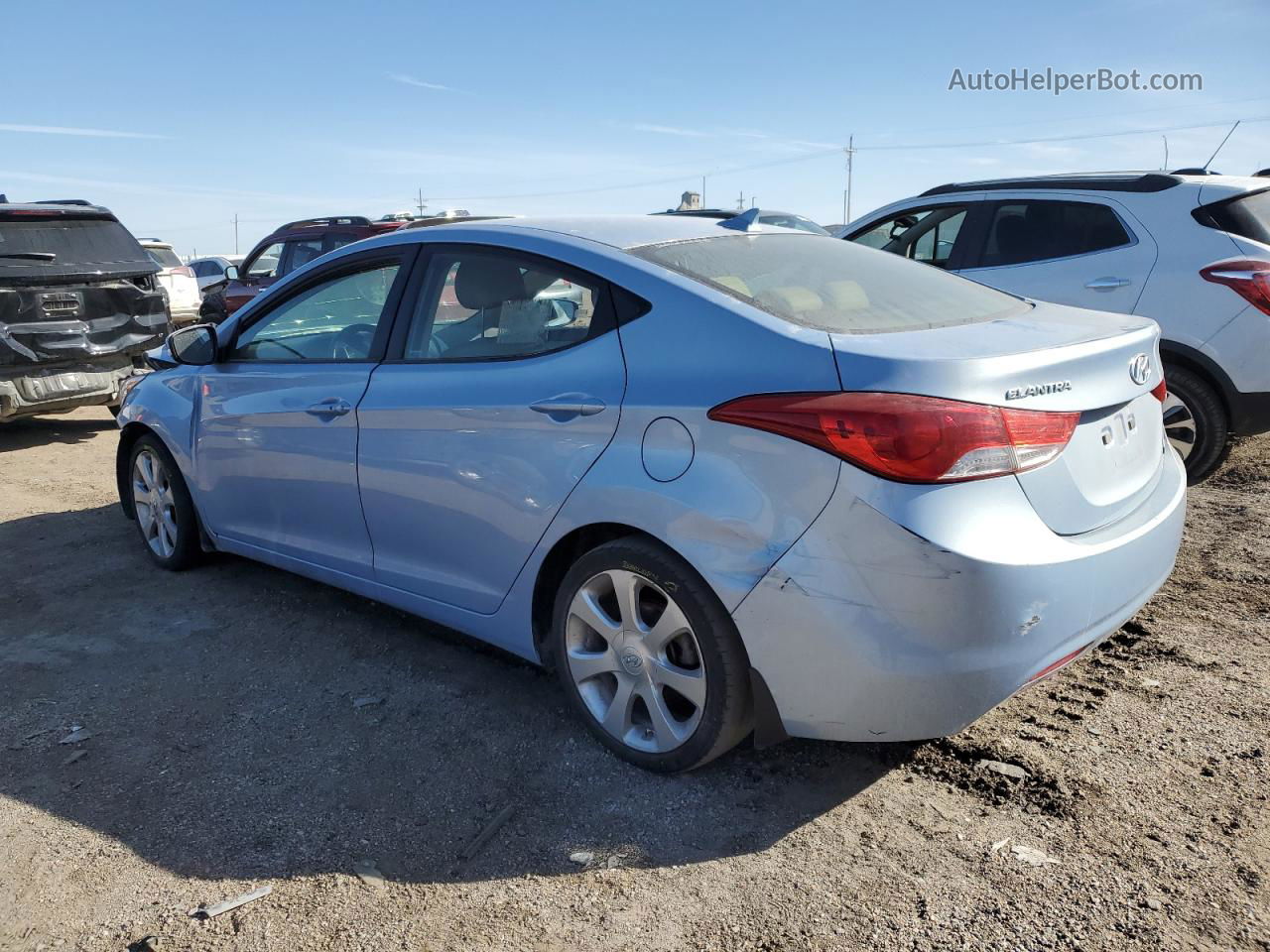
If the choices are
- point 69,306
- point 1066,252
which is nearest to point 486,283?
point 1066,252

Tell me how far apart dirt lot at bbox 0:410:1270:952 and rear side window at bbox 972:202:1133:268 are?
2689 millimetres

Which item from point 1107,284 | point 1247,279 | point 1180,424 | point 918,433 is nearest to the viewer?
point 918,433

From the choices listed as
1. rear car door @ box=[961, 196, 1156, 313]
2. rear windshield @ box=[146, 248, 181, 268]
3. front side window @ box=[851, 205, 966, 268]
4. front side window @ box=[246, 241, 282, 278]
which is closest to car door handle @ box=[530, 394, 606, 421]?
rear car door @ box=[961, 196, 1156, 313]

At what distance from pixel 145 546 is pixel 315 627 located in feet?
5.29

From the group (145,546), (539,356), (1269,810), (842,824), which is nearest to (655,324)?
(539,356)

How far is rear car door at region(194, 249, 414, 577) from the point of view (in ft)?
12.8

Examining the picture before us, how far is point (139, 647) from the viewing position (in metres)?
4.21

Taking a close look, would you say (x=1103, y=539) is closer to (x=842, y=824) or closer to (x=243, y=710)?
(x=842, y=824)

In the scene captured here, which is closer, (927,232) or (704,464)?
(704,464)

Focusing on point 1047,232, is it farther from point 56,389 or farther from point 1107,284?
point 56,389

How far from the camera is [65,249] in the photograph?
27.5 feet

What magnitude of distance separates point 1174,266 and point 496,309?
4114mm

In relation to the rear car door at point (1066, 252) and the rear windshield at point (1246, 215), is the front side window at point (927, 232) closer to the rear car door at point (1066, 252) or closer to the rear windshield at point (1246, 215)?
the rear car door at point (1066, 252)

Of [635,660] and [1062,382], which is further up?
[1062,382]
